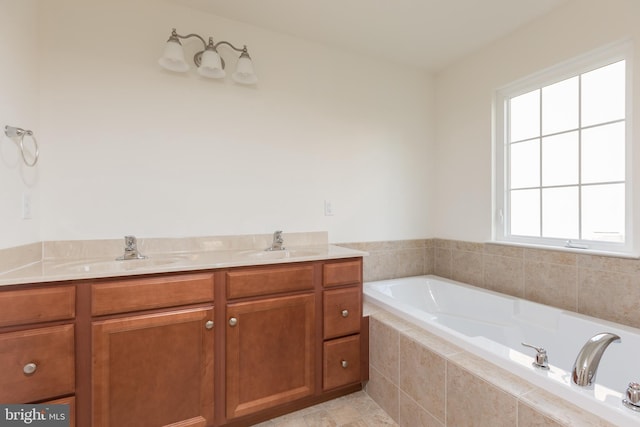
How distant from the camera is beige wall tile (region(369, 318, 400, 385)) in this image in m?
1.67

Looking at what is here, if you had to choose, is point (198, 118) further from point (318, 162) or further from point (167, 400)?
point (167, 400)

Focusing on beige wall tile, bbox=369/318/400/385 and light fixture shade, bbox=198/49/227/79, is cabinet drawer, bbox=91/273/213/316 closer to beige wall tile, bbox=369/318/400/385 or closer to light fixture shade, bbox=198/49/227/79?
beige wall tile, bbox=369/318/400/385

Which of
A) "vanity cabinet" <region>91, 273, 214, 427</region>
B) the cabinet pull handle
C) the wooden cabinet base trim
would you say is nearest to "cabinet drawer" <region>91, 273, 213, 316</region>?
"vanity cabinet" <region>91, 273, 214, 427</region>

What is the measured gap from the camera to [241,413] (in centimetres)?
155

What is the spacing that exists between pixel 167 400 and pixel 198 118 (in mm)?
1633

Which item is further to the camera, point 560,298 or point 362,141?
point 362,141

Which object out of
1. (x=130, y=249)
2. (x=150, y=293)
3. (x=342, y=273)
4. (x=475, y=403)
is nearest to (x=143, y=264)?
(x=130, y=249)

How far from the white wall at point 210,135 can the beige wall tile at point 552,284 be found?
993mm

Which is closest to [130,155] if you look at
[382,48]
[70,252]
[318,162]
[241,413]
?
[70,252]

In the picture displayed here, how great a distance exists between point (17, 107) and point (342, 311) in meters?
2.01

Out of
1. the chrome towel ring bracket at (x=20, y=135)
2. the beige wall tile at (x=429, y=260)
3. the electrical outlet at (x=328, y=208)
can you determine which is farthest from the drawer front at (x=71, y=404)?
the beige wall tile at (x=429, y=260)

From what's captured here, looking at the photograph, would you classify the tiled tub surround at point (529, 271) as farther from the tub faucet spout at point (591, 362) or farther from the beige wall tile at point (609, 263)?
the tub faucet spout at point (591, 362)

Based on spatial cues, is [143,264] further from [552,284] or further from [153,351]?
[552,284]

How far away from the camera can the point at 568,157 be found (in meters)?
1.97
